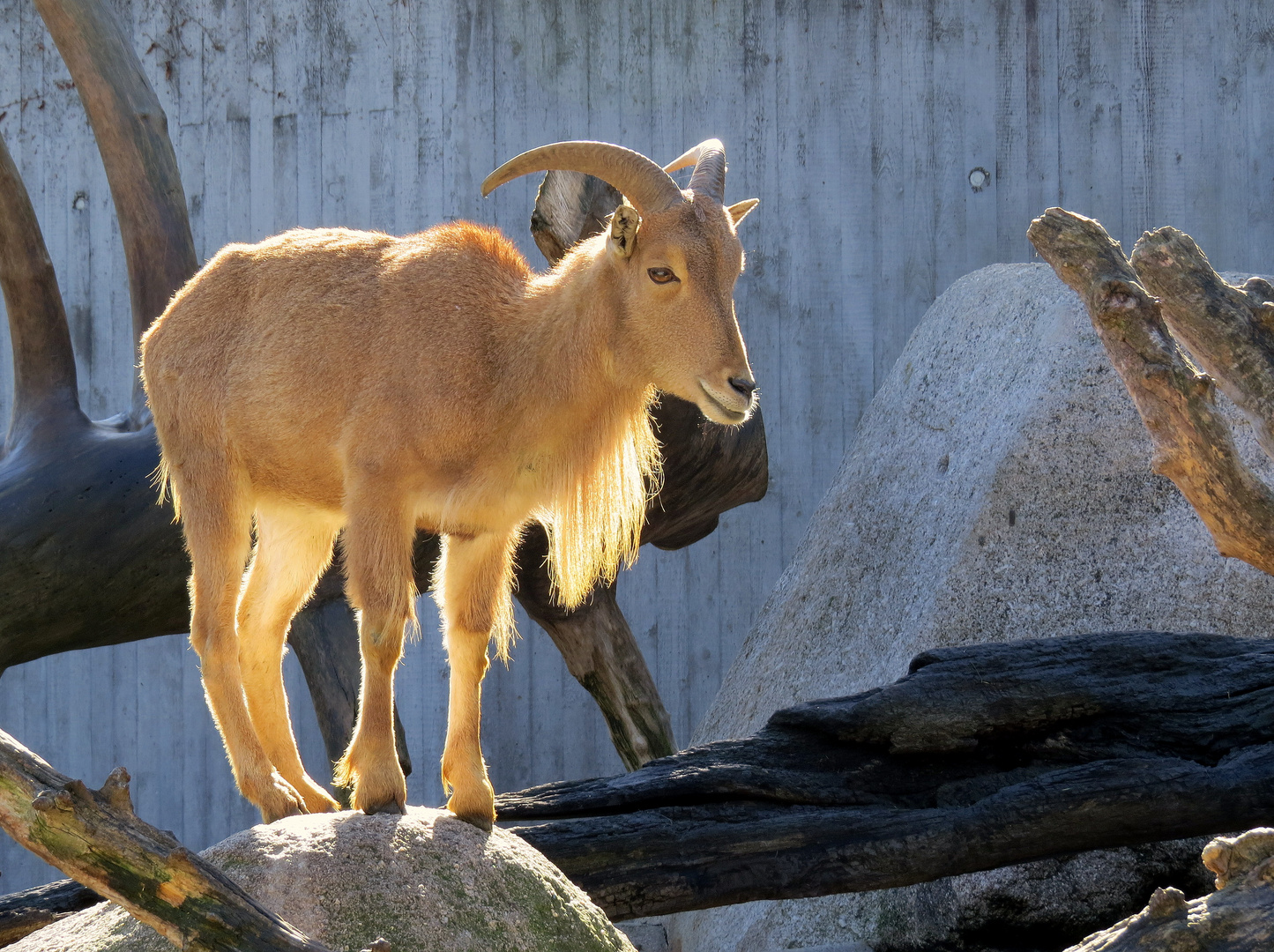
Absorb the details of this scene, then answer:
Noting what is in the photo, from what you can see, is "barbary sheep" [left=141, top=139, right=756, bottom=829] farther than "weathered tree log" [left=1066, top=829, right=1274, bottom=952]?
Yes

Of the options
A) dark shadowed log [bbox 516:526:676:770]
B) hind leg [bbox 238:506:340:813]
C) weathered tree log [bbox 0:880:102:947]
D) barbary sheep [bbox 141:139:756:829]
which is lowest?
dark shadowed log [bbox 516:526:676:770]

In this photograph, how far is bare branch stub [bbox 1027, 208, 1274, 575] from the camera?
3.45 meters

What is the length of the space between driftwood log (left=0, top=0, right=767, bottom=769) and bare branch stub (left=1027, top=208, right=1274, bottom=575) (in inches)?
90.8

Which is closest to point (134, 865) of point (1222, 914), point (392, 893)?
point (392, 893)

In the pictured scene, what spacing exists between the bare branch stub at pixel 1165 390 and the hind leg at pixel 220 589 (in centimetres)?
240

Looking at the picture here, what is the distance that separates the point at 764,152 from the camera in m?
7.74

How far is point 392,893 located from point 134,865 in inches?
30.0

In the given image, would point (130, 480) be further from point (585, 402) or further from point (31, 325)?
point (585, 402)

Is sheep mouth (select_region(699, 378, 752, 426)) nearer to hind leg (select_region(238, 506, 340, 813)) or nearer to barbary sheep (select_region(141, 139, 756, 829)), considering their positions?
barbary sheep (select_region(141, 139, 756, 829))

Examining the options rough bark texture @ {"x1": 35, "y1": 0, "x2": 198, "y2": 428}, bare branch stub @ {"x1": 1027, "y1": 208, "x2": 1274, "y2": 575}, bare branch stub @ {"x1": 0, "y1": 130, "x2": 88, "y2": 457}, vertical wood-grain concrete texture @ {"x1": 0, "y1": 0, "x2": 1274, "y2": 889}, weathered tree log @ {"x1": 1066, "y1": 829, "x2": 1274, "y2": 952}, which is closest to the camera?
weathered tree log @ {"x1": 1066, "y1": 829, "x2": 1274, "y2": 952}

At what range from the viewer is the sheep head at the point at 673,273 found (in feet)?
12.3

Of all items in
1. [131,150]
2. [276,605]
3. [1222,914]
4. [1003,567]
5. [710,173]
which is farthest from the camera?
[131,150]

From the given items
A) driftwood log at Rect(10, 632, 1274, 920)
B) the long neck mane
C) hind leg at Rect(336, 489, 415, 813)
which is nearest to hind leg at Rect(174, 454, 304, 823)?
hind leg at Rect(336, 489, 415, 813)

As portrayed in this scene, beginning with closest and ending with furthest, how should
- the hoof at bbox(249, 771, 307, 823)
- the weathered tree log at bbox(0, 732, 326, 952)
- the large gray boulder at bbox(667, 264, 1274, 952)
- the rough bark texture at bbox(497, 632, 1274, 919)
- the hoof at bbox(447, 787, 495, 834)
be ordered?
1. the weathered tree log at bbox(0, 732, 326, 952)
2. the hoof at bbox(447, 787, 495, 834)
3. the hoof at bbox(249, 771, 307, 823)
4. the rough bark texture at bbox(497, 632, 1274, 919)
5. the large gray boulder at bbox(667, 264, 1274, 952)
